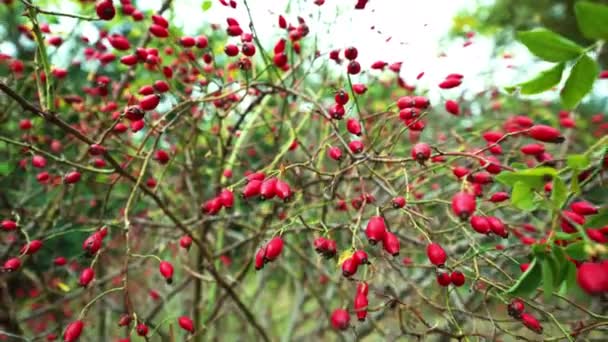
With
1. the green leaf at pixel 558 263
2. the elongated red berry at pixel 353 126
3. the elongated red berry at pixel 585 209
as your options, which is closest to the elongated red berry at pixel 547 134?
the elongated red berry at pixel 585 209

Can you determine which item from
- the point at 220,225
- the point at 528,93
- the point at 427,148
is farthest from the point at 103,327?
the point at 528,93

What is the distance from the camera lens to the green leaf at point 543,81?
1018mm

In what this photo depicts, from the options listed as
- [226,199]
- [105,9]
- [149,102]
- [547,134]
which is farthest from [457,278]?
[105,9]

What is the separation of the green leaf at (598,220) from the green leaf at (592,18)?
41 cm

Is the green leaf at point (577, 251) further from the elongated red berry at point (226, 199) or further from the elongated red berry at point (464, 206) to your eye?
the elongated red berry at point (226, 199)

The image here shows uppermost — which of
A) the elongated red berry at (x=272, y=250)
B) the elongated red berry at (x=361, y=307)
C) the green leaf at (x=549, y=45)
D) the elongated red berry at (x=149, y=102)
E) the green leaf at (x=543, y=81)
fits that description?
the elongated red berry at (x=149, y=102)

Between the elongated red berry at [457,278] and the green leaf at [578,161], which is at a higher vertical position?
the green leaf at [578,161]

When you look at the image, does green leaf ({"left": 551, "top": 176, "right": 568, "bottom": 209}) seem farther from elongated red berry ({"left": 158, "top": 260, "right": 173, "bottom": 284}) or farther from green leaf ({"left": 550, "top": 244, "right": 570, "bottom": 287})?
Answer: elongated red berry ({"left": 158, "top": 260, "right": 173, "bottom": 284})

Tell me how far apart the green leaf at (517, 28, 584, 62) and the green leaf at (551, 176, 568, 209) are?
289mm

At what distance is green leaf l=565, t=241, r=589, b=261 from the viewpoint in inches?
37.4

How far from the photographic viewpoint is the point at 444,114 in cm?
442

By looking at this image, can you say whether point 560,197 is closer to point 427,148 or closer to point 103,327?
point 427,148

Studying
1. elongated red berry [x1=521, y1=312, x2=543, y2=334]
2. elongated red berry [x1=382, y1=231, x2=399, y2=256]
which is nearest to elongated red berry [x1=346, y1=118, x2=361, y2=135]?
elongated red berry [x1=382, y1=231, x2=399, y2=256]

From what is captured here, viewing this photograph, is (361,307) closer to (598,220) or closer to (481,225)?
(481,225)
